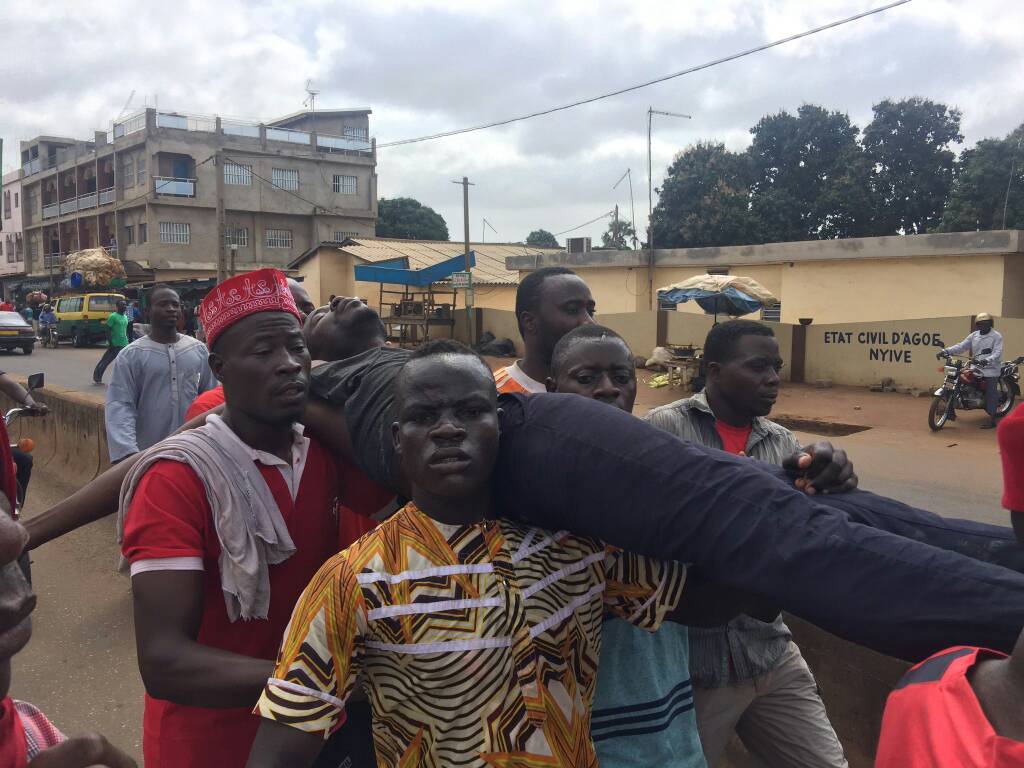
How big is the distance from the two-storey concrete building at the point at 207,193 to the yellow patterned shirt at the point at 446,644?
3645cm

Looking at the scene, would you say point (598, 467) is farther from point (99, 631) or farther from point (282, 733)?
point (99, 631)

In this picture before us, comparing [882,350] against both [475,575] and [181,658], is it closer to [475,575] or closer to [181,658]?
[475,575]

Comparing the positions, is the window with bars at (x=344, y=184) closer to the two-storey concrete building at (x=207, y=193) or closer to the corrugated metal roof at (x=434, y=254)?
the two-storey concrete building at (x=207, y=193)

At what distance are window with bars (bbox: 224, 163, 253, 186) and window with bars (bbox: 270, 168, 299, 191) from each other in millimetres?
1183

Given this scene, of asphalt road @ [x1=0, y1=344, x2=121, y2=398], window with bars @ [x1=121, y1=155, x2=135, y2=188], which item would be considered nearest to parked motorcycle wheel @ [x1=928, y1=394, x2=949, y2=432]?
asphalt road @ [x1=0, y1=344, x2=121, y2=398]

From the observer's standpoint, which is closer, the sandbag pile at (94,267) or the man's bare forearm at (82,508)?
the man's bare forearm at (82,508)

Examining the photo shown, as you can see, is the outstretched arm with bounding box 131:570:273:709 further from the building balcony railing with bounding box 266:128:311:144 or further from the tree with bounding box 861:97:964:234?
the building balcony railing with bounding box 266:128:311:144

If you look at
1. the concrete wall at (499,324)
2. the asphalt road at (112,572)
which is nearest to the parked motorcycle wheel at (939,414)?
the asphalt road at (112,572)

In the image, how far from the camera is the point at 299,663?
4.27ft

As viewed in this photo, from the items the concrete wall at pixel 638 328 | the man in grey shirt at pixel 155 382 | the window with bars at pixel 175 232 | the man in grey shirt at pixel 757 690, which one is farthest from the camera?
the window with bars at pixel 175 232

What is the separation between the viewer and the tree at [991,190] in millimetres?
23672

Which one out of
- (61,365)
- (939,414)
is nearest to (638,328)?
(939,414)

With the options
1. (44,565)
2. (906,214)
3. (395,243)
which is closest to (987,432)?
(44,565)

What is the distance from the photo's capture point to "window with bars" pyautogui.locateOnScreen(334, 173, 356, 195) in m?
40.5
